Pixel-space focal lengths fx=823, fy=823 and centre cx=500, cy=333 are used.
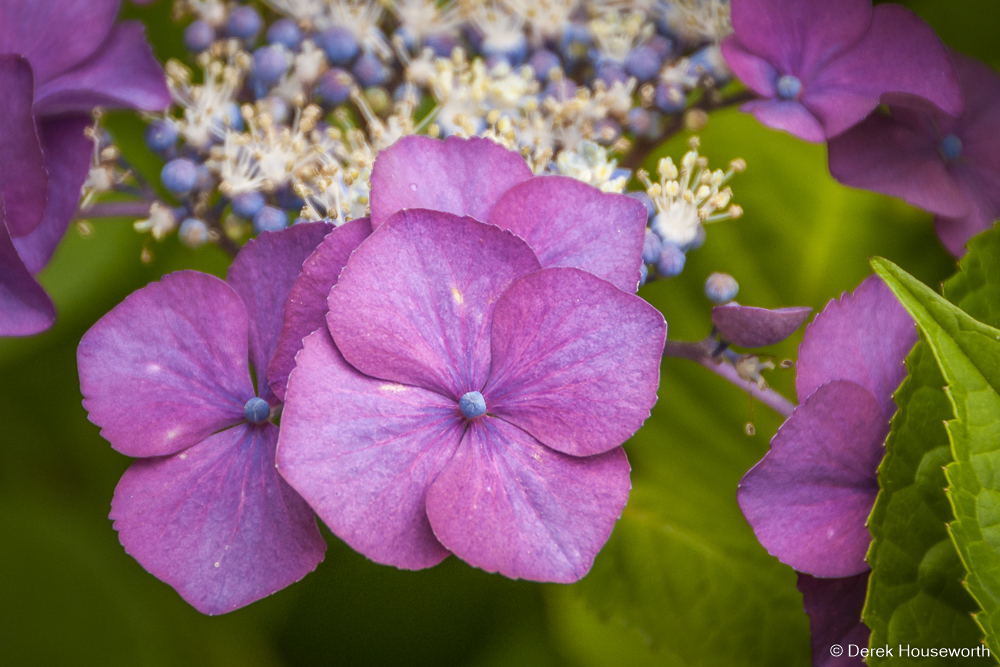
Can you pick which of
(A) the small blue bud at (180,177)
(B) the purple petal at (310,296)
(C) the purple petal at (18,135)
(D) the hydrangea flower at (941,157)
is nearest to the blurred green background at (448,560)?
(D) the hydrangea flower at (941,157)

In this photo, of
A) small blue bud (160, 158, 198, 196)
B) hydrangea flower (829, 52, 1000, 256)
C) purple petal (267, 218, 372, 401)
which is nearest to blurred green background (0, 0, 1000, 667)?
hydrangea flower (829, 52, 1000, 256)

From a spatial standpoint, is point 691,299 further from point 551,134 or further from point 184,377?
point 184,377

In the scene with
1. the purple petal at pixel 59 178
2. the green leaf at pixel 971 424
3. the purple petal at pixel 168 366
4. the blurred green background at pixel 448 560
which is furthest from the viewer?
the blurred green background at pixel 448 560

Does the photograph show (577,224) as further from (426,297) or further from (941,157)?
(941,157)

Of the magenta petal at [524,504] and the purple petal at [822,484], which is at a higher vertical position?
the magenta petal at [524,504]

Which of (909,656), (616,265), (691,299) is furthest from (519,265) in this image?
(691,299)
